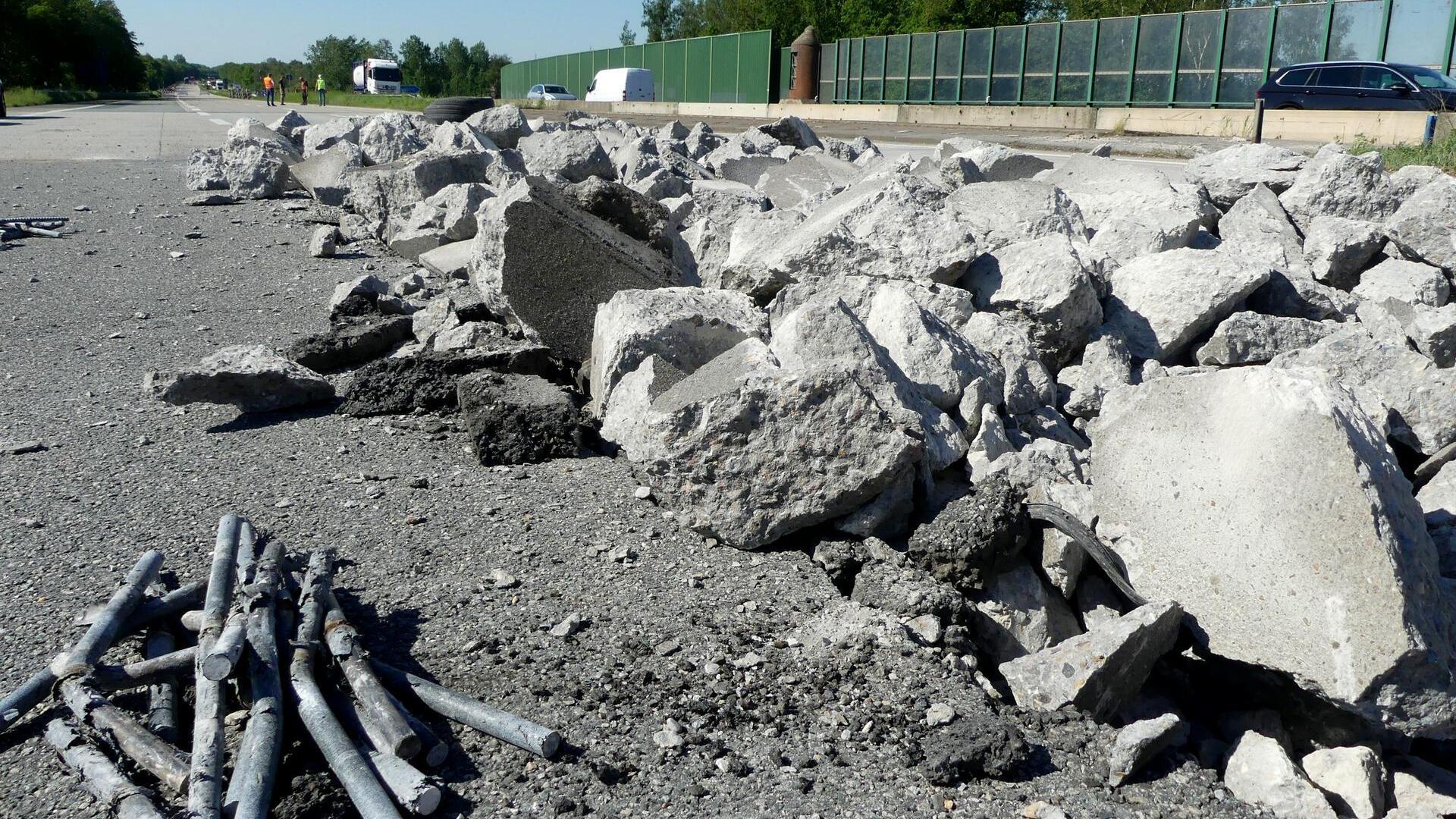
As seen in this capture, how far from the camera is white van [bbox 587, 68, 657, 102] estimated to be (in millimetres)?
38969

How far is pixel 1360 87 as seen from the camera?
50.5 ft

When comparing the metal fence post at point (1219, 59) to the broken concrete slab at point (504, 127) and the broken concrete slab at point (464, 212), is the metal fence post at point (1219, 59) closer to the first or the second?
the broken concrete slab at point (504, 127)

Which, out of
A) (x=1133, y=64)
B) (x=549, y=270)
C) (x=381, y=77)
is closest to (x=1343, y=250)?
(x=549, y=270)

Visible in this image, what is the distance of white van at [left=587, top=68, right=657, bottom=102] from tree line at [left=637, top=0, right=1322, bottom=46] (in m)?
5.30

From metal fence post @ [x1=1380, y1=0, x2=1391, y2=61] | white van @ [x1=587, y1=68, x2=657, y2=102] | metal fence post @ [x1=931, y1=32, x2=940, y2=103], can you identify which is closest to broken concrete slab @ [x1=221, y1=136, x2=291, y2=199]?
metal fence post @ [x1=1380, y1=0, x2=1391, y2=61]

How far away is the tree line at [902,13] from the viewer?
131ft

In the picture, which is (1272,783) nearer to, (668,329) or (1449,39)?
(668,329)

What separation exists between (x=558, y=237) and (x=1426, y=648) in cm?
370

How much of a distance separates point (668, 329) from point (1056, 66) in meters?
23.9

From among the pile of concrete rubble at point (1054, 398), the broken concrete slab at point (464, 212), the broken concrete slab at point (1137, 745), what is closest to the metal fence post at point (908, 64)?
the pile of concrete rubble at point (1054, 398)

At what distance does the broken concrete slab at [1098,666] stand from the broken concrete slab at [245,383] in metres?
3.16

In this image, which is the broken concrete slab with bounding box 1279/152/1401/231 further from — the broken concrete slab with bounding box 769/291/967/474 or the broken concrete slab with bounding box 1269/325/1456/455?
the broken concrete slab with bounding box 769/291/967/474

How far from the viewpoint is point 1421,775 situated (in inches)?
112

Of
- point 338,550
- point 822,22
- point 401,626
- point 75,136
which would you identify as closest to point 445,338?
point 338,550
